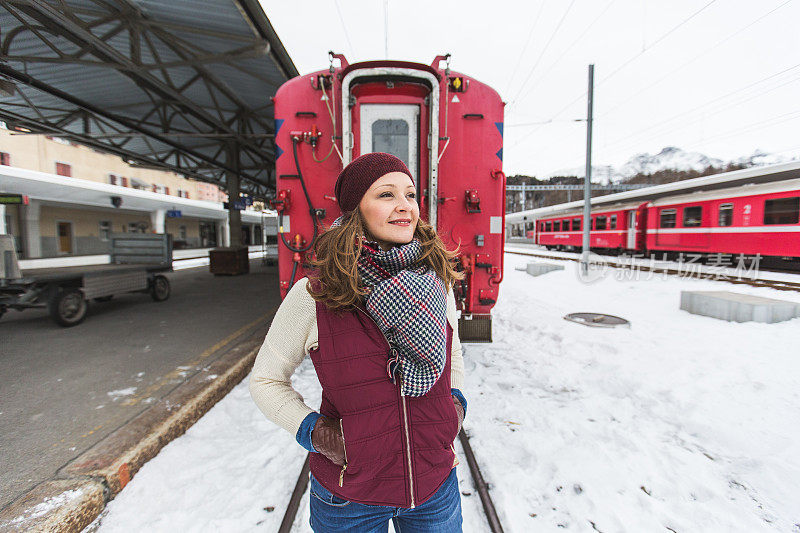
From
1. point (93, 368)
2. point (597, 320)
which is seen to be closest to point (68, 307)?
point (93, 368)

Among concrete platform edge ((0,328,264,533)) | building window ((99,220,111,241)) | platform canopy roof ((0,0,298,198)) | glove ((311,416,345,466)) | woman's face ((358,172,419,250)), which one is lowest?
concrete platform edge ((0,328,264,533))

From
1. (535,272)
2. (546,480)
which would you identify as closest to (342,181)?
(546,480)

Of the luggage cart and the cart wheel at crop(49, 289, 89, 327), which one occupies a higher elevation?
the luggage cart

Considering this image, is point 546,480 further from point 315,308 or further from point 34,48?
point 34,48

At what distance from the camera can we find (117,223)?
23359 millimetres

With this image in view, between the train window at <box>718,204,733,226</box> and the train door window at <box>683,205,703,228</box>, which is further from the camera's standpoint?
the train door window at <box>683,205,703,228</box>

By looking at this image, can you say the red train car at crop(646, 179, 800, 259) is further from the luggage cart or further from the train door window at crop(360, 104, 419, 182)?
the luggage cart

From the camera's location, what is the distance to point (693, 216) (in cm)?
1434

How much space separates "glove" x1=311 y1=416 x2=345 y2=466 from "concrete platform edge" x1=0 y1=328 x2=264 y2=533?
2.11 m

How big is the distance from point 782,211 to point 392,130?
1434cm

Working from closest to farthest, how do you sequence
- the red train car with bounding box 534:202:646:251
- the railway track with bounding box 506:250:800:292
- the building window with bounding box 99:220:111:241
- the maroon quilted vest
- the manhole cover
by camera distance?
the maroon quilted vest → the manhole cover → the railway track with bounding box 506:250:800:292 → the red train car with bounding box 534:202:646:251 → the building window with bounding box 99:220:111:241

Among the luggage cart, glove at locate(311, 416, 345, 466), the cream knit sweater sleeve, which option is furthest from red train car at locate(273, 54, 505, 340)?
the luggage cart

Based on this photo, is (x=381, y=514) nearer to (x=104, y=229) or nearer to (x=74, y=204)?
(x=74, y=204)

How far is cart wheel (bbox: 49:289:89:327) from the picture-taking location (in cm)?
587
